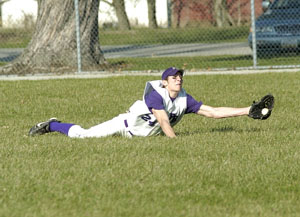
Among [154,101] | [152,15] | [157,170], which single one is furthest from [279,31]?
[152,15]

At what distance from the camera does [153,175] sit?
642cm

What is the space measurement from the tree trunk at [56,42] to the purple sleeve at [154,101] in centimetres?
790

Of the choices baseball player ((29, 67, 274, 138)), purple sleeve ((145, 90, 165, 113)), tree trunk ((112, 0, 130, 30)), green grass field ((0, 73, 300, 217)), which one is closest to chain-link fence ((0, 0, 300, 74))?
green grass field ((0, 73, 300, 217))

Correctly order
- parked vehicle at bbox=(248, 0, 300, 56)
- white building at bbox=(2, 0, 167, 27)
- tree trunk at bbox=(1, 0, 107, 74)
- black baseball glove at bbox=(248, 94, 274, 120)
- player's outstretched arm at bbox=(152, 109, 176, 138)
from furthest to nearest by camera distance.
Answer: white building at bbox=(2, 0, 167, 27) < parked vehicle at bbox=(248, 0, 300, 56) < tree trunk at bbox=(1, 0, 107, 74) < black baseball glove at bbox=(248, 94, 274, 120) < player's outstretched arm at bbox=(152, 109, 176, 138)

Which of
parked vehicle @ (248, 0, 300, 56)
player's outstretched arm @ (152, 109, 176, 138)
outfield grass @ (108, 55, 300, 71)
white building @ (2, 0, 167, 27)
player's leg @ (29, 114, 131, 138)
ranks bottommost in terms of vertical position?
white building @ (2, 0, 167, 27)

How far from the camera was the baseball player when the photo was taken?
7969mm

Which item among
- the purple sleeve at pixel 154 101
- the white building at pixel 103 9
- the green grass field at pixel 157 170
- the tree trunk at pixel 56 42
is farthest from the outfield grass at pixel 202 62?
the white building at pixel 103 9

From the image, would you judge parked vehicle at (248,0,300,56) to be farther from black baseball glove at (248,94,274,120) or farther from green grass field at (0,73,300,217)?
black baseball glove at (248,94,274,120)

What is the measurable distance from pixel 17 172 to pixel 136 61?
1187 cm

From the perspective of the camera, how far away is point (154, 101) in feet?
26.2

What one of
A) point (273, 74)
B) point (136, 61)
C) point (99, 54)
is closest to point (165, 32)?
point (136, 61)

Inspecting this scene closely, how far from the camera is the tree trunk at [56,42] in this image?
1580 cm

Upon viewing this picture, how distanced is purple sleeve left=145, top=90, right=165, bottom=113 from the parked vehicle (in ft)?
29.1

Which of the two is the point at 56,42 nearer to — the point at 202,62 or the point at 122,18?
the point at 202,62
